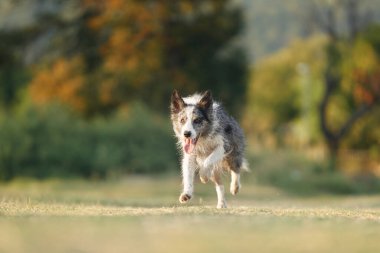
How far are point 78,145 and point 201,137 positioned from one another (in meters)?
24.4

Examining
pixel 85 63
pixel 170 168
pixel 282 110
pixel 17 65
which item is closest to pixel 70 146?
pixel 170 168

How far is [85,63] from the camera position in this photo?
173 feet

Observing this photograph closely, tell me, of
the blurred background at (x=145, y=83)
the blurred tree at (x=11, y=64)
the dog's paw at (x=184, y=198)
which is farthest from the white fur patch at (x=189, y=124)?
the blurred tree at (x=11, y=64)

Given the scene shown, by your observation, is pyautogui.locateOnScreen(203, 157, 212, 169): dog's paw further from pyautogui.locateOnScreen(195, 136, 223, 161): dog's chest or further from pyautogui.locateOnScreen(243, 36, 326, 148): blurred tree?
pyautogui.locateOnScreen(243, 36, 326, 148): blurred tree

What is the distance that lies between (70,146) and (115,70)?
36.7ft

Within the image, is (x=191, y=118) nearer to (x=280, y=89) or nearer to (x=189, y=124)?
(x=189, y=124)

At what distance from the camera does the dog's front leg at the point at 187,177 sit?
1483 centimetres

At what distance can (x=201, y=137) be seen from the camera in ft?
52.0

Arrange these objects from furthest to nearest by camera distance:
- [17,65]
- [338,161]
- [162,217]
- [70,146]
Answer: [17,65]
[338,161]
[70,146]
[162,217]

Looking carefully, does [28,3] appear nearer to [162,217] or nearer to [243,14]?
[243,14]

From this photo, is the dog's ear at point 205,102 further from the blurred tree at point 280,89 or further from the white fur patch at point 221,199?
the blurred tree at point 280,89

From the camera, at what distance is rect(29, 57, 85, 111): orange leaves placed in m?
50.0

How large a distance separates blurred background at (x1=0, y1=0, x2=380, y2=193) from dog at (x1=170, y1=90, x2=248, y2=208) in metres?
22.4

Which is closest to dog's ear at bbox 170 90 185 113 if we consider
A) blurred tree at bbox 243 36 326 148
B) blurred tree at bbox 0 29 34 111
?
blurred tree at bbox 0 29 34 111
